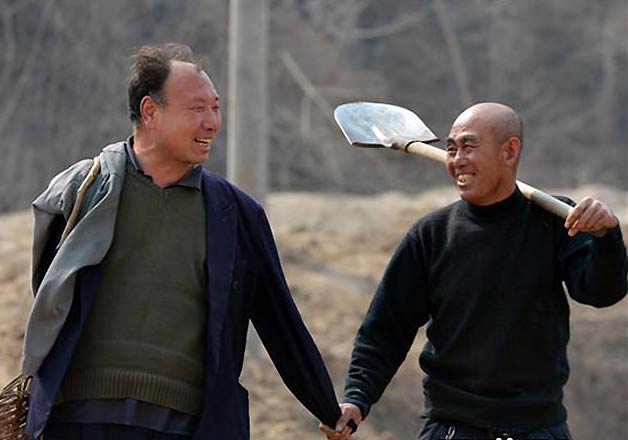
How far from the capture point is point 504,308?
4.49 meters

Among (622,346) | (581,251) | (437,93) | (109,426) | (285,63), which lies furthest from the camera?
(437,93)

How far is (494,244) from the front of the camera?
455 centimetres

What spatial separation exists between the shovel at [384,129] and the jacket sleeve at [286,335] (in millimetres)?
Answer: 712

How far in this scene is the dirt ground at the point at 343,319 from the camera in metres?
8.19

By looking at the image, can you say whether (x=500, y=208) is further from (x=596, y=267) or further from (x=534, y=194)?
(x=596, y=267)

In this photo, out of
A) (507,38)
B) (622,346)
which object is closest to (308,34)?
(507,38)

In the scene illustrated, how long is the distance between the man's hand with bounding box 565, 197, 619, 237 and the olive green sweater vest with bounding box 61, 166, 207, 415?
1039 mm

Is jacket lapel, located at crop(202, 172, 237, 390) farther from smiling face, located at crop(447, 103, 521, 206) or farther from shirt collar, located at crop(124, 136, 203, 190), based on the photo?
smiling face, located at crop(447, 103, 521, 206)

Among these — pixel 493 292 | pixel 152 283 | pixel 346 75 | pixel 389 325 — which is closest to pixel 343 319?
pixel 389 325

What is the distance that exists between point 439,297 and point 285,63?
14707 mm

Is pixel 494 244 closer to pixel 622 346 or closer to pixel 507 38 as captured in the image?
pixel 622 346

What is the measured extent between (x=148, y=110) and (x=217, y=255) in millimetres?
461

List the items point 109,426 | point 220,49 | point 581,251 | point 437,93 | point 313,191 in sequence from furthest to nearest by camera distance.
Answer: point 437,93 < point 313,191 < point 220,49 < point 581,251 < point 109,426

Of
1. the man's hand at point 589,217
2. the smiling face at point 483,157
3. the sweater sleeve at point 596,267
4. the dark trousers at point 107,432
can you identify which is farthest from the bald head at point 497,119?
the dark trousers at point 107,432
